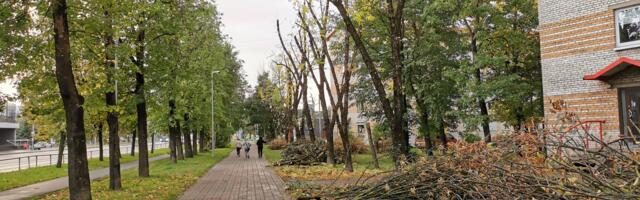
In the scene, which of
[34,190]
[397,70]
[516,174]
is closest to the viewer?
[516,174]

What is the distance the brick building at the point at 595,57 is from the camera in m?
15.4

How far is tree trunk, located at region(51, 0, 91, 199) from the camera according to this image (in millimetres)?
10141

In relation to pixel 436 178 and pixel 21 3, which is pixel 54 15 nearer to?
pixel 21 3

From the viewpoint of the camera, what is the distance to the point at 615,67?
15008mm

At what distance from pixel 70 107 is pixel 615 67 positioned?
535 inches

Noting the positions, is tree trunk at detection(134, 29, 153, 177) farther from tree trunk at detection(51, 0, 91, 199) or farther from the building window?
the building window

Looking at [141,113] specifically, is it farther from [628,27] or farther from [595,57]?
[628,27]

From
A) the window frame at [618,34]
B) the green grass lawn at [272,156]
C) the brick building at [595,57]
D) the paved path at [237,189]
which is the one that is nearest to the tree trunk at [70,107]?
the paved path at [237,189]

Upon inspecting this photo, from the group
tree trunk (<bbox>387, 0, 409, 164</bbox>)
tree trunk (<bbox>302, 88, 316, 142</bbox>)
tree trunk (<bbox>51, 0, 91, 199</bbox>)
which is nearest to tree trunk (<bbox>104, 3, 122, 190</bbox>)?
tree trunk (<bbox>51, 0, 91, 199</bbox>)

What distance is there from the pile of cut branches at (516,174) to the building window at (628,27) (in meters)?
11.3

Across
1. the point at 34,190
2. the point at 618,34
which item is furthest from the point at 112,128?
the point at 618,34

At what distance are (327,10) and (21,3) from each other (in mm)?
13780

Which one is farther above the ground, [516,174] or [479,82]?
[479,82]

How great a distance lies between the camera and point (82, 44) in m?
13.6
